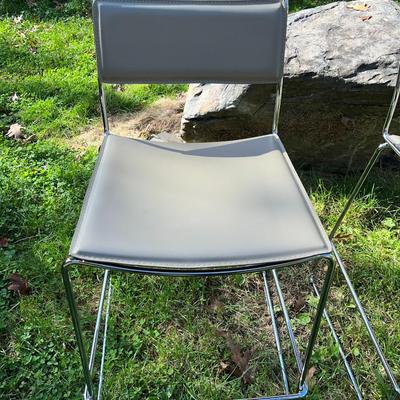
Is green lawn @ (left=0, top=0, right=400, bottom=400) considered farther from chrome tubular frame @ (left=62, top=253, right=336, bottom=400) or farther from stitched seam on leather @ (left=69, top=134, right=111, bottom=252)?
stitched seam on leather @ (left=69, top=134, right=111, bottom=252)

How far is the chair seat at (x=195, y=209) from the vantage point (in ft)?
3.87

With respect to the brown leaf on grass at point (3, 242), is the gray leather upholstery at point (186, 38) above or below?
above

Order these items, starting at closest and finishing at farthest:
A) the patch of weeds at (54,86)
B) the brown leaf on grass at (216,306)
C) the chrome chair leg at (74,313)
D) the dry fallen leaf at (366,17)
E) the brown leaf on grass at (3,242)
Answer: the chrome chair leg at (74,313)
the brown leaf on grass at (216,306)
the brown leaf on grass at (3,242)
the dry fallen leaf at (366,17)
the patch of weeds at (54,86)

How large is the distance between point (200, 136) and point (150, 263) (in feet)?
4.14

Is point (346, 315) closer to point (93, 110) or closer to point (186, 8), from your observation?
point (186, 8)

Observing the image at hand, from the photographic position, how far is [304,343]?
173cm

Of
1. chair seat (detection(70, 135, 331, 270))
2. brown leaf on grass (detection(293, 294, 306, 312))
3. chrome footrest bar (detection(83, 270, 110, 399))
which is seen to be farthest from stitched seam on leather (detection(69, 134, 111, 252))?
brown leaf on grass (detection(293, 294, 306, 312))

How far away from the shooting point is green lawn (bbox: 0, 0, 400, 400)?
1.60 meters

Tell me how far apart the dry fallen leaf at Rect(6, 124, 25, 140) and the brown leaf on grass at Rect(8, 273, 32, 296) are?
3.00ft

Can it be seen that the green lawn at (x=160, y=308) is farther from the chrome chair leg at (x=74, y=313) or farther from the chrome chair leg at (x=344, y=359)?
the chrome chair leg at (x=74, y=313)

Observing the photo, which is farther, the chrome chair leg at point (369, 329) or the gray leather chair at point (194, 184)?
the chrome chair leg at point (369, 329)

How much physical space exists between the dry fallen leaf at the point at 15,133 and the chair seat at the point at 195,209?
3.75 feet

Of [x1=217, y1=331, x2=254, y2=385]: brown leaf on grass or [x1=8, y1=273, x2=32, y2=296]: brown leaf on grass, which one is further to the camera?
[x1=8, y1=273, x2=32, y2=296]: brown leaf on grass

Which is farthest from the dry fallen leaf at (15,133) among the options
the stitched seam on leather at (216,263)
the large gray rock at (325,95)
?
the stitched seam on leather at (216,263)
